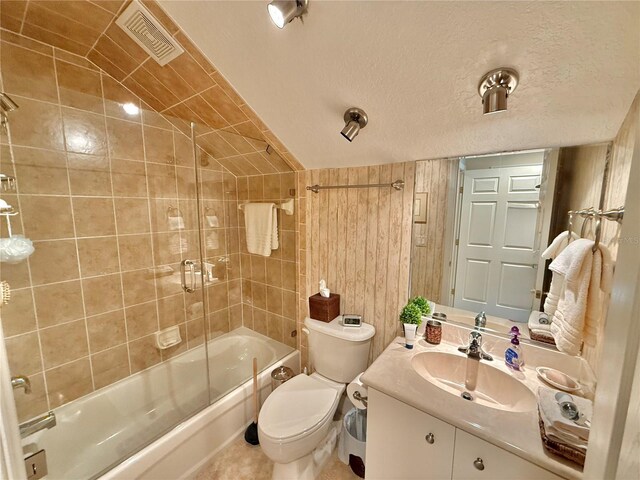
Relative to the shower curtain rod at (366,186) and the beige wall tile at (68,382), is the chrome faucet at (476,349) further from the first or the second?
the beige wall tile at (68,382)

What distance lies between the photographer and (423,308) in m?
1.48

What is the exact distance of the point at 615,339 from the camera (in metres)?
0.40

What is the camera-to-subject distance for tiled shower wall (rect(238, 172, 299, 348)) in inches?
81.0

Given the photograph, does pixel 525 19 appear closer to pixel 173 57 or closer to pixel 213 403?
pixel 173 57

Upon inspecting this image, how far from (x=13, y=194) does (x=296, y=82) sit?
1579 millimetres

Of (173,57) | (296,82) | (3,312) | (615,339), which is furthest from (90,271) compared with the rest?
(615,339)

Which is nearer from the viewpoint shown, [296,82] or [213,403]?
[296,82]

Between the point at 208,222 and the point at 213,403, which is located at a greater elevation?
the point at 208,222

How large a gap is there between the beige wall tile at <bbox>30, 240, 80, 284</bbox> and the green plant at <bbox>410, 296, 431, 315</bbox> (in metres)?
2.08

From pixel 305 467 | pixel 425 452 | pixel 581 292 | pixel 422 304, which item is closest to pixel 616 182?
pixel 581 292

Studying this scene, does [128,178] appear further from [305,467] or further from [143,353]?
[305,467]

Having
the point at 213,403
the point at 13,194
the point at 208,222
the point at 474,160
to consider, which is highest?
the point at 474,160

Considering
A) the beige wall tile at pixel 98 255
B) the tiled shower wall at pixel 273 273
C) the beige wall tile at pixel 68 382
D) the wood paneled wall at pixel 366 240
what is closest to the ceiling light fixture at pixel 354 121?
the wood paneled wall at pixel 366 240

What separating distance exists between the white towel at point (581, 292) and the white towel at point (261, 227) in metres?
1.79
